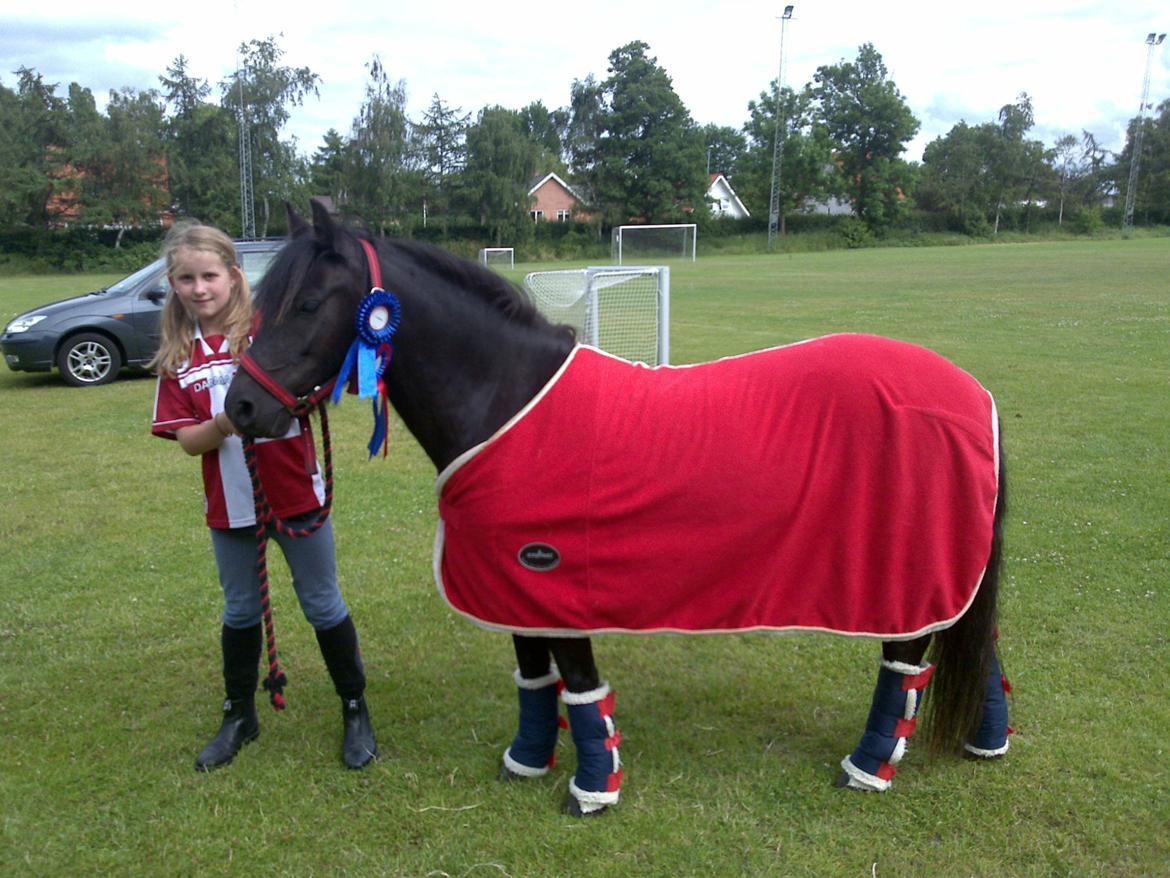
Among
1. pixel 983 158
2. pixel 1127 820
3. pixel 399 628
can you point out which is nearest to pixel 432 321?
pixel 399 628

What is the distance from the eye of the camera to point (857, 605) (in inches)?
107

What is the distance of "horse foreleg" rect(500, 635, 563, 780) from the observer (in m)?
3.05

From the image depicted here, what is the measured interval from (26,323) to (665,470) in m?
10.7

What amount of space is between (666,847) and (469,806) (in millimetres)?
706

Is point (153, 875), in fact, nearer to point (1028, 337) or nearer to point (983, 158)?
point (1028, 337)

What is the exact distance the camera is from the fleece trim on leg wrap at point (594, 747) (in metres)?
2.90

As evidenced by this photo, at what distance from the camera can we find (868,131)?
65750 millimetres

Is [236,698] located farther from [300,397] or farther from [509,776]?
[300,397]

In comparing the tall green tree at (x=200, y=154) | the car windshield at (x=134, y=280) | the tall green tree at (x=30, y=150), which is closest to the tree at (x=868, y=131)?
the tall green tree at (x=200, y=154)

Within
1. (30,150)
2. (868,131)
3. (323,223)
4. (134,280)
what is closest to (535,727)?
(323,223)

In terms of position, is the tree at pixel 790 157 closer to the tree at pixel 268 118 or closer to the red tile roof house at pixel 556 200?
the red tile roof house at pixel 556 200

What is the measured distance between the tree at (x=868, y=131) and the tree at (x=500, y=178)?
26.5 m

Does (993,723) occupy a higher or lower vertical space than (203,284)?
lower

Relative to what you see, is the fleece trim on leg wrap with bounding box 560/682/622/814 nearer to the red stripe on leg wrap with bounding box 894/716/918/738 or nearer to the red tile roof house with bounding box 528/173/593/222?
the red stripe on leg wrap with bounding box 894/716/918/738
